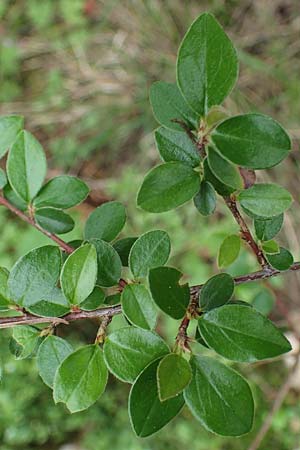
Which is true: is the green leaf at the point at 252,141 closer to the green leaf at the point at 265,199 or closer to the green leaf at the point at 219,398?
the green leaf at the point at 265,199

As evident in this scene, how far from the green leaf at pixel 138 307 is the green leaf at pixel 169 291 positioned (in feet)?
0.08

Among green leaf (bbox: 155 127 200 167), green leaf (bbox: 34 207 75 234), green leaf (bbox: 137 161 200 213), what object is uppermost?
green leaf (bbox: 155 127 200 167)

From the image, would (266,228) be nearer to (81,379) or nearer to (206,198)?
(206,198)

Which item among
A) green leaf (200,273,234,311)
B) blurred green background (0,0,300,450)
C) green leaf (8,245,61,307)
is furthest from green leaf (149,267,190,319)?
blurred green background (0,0,300,450)

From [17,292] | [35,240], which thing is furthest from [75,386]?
[35,240]

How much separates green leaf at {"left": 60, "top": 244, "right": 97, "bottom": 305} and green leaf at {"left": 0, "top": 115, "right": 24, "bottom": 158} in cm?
18

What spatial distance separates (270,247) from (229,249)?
45 mm

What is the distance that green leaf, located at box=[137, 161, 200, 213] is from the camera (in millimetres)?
530

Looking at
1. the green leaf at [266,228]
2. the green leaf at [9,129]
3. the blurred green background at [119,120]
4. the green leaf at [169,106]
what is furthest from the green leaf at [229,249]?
the blurred green background at [119,120]

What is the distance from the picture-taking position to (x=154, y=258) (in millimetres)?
581

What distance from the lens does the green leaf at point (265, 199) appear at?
550mm

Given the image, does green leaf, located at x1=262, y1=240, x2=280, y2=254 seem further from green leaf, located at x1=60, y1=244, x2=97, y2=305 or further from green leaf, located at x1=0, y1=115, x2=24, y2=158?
green leaf, located at x1=0, y1=115, x2=24, y2=158

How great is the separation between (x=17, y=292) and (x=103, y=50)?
180 centimetres

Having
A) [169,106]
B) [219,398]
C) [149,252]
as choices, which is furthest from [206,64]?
[219,398]
